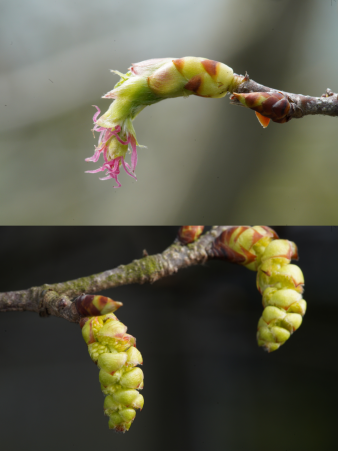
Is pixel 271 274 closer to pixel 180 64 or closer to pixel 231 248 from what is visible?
pixel 231 248

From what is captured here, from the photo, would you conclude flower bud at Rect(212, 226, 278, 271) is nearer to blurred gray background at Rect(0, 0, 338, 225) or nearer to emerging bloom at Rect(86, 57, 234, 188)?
blurred gray background at Rect(0, 0, 338, 225)

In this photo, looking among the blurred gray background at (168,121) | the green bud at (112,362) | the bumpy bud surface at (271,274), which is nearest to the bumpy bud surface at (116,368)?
the green bud at (112,362)

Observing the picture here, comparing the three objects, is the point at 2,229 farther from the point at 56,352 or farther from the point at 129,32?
the point at 129,32

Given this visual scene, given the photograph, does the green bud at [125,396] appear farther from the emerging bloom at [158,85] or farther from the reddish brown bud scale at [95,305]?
the emerging bloom at [158,85]

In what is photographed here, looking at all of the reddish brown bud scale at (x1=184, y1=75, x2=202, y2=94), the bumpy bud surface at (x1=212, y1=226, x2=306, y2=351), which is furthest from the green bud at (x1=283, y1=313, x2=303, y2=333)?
the reddish brown bud scale at (x1=184, y1=75, x2=202, y2=94)

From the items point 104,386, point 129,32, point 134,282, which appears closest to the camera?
point 104,386

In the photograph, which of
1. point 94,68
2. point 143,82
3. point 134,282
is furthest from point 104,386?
point 94,68

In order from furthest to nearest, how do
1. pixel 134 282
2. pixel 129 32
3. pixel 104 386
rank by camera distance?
pixel 129 32 → pixel 134 282 → pixel 104 386
